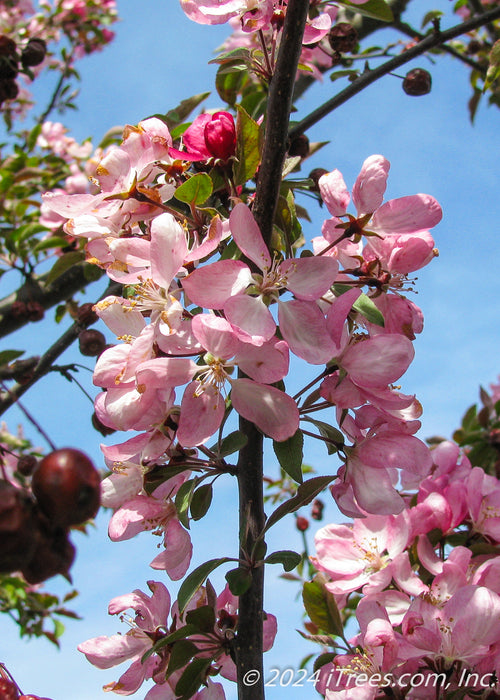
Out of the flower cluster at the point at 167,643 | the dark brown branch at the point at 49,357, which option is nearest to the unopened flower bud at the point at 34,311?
the dark brown branch at the point at 49,357

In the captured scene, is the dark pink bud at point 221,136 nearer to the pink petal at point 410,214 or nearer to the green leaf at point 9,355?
the pink petal at point 410,214

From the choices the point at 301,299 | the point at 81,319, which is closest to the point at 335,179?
the point at 301,299

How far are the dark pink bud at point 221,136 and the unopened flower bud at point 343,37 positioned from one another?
3.32 feet

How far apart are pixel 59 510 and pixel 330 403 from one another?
546mm

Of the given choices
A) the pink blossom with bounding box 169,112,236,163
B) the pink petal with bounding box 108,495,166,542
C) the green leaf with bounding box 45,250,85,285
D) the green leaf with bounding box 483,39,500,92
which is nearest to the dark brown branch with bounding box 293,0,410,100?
the green leaf with bounding box 483,39,500,92

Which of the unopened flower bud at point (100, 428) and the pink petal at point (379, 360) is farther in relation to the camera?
the unopened flower bud at point (100, 428)

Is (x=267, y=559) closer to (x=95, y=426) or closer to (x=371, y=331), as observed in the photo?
(x=371, y=331)

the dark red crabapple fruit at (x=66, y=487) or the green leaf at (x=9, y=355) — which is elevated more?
the green leaf at (x=9, y=355)

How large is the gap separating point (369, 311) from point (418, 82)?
52.8 inches

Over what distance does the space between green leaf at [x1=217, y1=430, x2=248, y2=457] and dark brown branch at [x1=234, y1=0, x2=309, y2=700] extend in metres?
0.04

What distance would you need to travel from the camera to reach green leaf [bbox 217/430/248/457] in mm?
1036

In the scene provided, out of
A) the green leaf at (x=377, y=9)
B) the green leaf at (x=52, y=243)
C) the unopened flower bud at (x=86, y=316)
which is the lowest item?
the unopened flower bud at (x=86, y=316)

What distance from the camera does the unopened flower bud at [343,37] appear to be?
199cm

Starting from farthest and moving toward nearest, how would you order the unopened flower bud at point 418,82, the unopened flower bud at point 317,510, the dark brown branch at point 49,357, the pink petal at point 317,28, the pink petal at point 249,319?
the unopened flower bud at point 317,510, the dark brown branch at point 49,357, the unopened flower bud at point 418,82, the pink petal at point 317,28, the pink petal at point 249,319
